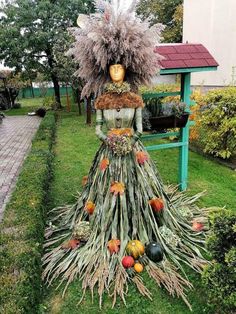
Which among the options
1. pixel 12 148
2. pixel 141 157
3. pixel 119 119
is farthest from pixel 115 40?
pixel 12 148

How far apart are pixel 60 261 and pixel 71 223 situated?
600 millimetres

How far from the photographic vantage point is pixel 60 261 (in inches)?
136

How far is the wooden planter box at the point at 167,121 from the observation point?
14.9 feet

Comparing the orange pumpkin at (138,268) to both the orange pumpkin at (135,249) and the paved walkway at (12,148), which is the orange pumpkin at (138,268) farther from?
the paved walkway at (12,148)

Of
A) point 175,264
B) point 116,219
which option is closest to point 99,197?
point 116,219

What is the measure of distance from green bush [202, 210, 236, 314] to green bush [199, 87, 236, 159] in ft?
14.0

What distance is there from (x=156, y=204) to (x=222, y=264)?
118 cm

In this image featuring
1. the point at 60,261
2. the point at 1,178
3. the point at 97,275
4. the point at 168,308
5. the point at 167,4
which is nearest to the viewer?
the point at 168,308

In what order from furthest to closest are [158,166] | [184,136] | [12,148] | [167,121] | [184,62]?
[12,148]
[158,166]
[184,136]
[167,121]
[184,62]

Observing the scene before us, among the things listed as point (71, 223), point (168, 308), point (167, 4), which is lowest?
point (168, 308)

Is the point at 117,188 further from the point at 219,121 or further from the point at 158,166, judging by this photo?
the point at 219,121

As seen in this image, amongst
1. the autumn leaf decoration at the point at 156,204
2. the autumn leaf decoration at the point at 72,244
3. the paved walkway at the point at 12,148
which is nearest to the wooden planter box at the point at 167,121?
the autumn leaf decoration at the point at 156,204

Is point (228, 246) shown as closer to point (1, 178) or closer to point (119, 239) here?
point (119, 239)

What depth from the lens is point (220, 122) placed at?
22.5ft
